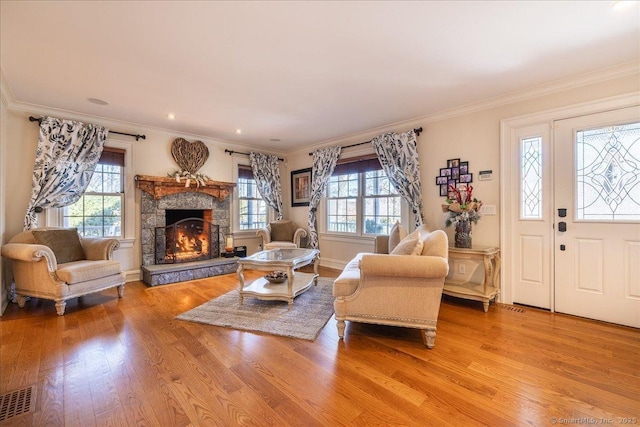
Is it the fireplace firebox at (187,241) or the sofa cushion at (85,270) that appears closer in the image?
the sofa cushion at (85,270)

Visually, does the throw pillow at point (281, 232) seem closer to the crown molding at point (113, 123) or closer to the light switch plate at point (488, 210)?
the crown molding at point (113, 123)

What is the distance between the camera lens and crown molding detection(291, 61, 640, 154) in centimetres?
258

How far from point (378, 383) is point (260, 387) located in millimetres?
758

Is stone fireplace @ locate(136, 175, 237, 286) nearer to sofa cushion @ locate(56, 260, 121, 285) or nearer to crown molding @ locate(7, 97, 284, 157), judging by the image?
sofa cushion @ locate(56, 260, 121, 285)

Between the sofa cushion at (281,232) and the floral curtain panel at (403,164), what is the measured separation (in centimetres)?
224

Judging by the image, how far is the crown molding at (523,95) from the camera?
8.46 ft

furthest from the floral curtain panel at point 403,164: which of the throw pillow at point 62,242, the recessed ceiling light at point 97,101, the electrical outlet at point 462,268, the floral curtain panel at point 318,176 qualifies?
the throw pillow at point 62,242

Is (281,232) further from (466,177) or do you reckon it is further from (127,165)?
(466,177)

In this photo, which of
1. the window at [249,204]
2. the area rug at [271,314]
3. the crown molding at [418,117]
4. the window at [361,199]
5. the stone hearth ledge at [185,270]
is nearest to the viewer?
the area rug at [271,314]

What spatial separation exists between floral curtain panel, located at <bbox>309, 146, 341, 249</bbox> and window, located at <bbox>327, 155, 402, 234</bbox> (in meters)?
0.15

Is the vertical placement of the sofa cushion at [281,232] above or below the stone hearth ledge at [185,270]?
above

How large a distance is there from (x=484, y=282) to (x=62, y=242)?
16.6ft

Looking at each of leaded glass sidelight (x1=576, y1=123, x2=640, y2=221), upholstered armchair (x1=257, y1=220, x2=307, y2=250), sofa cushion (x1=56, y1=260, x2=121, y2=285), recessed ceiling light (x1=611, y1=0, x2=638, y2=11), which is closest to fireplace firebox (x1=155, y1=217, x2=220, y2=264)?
upholstered armchair (x1=257, y1=220, x2=307, y2=250)

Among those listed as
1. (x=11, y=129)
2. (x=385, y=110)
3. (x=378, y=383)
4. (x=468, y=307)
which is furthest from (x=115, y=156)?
(x=468, y=307)
